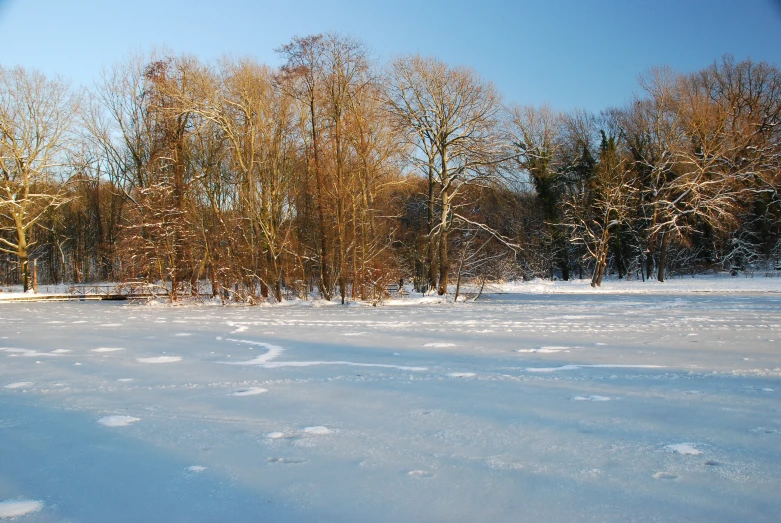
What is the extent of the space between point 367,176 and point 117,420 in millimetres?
20042

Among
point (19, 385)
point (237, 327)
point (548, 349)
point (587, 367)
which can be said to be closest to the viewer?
point (19, 385)

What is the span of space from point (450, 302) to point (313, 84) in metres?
11.0

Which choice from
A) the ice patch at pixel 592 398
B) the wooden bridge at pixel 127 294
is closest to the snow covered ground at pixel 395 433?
the ice patch at pixel 592 398

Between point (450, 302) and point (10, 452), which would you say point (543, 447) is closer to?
point (10, 452)

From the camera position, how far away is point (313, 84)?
79.0 feet

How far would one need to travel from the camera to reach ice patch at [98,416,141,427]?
4.83 metres

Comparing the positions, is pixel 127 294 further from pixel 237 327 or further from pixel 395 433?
pixel 395 433

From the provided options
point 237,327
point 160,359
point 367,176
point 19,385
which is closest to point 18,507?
point 19,385

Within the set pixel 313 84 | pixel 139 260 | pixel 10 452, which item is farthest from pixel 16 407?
pixel 313 84

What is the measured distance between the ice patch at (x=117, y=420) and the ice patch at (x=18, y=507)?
1.56 metres

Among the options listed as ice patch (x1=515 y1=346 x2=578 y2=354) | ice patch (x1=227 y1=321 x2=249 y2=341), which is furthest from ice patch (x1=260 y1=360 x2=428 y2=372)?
ice patch (x1=227 y1=321 x2=249 y2=341)

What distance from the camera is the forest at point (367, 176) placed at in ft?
77.6

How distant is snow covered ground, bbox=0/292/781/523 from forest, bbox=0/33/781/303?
14869mm

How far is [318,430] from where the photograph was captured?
4.61m
